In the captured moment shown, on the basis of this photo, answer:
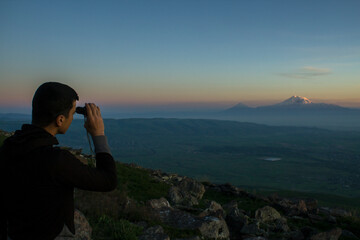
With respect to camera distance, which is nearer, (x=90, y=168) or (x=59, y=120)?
(x=90, y=168)

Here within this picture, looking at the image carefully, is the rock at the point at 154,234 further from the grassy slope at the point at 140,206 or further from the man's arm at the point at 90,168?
the man's arm at the point at 90,168

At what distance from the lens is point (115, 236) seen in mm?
6273

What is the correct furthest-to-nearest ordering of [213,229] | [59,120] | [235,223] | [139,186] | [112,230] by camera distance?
[139,186] < [235,223] < [213,229] < [112,230] < [59,120]

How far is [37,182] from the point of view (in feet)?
7.66

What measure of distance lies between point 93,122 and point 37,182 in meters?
0.71

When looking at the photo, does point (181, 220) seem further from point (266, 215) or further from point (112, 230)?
point (266, 215)

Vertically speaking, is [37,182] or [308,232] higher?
[37,182]

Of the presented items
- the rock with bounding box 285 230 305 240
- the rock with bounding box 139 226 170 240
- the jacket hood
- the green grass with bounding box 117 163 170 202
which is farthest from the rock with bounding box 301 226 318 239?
the jacket hood

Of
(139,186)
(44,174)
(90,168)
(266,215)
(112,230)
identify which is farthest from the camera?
(139,186)

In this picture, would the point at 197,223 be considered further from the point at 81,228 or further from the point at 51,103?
the point at 51,103

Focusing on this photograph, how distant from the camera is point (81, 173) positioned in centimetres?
237

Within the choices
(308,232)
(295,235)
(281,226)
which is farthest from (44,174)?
(308,232)

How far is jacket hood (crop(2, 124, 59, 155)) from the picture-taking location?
2.33 metres

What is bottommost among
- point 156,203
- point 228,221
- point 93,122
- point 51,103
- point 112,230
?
point 228,221
